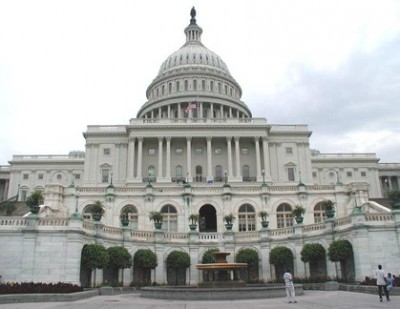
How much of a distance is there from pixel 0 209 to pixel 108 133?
4189 centimetres

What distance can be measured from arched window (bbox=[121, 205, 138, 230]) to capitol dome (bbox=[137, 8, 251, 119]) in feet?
176

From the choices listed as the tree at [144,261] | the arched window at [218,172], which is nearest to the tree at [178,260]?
the tree at [144,261]

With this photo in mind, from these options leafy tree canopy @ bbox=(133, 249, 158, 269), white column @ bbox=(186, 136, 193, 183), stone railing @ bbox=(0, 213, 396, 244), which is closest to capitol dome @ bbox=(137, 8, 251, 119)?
white column @ bbox=(186, 136, 193, 183)

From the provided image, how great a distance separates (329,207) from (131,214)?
78.0ft

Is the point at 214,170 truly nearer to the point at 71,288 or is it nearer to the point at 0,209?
the point at 0,209

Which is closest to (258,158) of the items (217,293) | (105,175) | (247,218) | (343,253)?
(105,175)

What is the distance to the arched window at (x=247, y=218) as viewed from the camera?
181 ft

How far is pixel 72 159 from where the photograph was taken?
11569 cm

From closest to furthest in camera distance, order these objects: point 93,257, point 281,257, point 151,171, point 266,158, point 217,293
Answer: point 217,293 < point 93,257 < point 281,257 < point 266,158 < point 151,171

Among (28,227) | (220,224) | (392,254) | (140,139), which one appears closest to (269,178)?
(140,139)

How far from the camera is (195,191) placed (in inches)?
2224

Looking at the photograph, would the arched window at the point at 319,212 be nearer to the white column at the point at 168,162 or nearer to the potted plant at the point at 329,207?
the potted plant at the point at 329,207

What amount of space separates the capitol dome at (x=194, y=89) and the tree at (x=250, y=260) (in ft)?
220

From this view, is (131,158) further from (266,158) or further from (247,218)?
(247,218)
